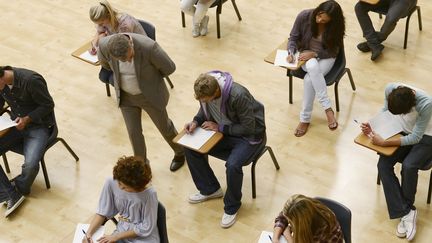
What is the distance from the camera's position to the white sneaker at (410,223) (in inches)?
198

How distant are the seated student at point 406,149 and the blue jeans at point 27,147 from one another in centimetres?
257

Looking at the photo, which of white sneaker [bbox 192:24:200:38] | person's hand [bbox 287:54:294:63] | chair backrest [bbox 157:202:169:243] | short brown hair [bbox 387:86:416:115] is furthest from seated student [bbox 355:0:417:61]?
chair backrest [bbox 157:202:169:243]

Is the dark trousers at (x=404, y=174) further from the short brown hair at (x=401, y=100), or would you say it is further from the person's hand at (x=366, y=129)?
the short brown hair at (x=401, y=100)

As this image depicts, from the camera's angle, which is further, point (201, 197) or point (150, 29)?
point (150, 29)

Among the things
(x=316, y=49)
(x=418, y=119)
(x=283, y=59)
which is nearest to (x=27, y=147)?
(x=283, y=59)

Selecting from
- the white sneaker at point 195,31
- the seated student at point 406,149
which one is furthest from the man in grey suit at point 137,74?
the white sneaker at point 195,31

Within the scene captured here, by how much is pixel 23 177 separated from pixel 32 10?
329 centimetres

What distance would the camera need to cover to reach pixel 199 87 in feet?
15.9

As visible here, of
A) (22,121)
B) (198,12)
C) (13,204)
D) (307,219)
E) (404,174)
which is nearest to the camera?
(307,219)

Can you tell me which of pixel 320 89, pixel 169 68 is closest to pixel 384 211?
pixel 320 89

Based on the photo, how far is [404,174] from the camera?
5012mm

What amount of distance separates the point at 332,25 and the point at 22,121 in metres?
2.67

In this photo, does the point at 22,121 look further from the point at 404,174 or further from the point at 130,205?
the point at 404,174

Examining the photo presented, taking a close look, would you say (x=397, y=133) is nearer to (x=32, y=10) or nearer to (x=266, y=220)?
(x=266, y=220)
